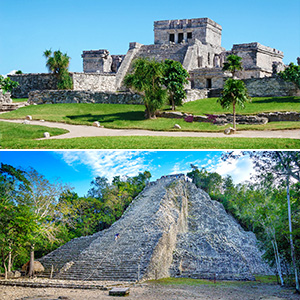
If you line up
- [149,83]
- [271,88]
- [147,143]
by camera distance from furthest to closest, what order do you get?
[271,88]
[149,83]
[147,143]

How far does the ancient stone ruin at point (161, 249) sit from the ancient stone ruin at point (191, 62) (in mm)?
8265

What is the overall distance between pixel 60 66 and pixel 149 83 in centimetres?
1309

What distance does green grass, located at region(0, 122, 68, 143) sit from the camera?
1761 centimetres

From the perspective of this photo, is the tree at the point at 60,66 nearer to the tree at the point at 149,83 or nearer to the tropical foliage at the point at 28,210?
the tree at the point at 149,83

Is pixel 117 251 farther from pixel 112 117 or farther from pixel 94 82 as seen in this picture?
pixel 94 82

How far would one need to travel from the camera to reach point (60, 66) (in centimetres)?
3647

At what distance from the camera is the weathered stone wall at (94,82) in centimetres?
3667

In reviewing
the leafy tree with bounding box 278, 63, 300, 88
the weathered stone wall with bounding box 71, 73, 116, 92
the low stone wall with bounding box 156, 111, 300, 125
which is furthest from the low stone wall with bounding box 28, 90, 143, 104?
the leafy tree with bounding box 278, 63, 300, 88

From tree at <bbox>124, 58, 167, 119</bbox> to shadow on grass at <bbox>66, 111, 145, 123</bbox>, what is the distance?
2.54 feet

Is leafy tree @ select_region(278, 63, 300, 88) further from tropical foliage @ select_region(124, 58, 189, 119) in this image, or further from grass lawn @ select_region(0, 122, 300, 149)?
grass lawn @ select_region(0, 122, 300, 149)

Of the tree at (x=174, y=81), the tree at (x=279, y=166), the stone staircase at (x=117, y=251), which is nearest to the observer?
the tree at (x=279, y=166)

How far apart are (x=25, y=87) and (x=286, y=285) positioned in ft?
87.9

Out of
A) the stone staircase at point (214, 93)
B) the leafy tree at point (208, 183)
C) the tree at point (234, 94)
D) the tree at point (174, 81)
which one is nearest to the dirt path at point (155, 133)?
the tree at point (234, 94)

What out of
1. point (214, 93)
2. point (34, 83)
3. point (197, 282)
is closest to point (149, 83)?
point (214, 93)
